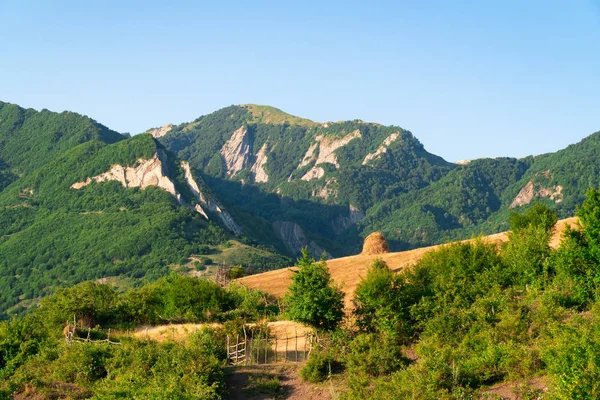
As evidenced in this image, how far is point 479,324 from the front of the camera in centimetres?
4206

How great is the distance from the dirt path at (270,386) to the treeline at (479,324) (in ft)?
3.10

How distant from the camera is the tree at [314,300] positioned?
1852 inches

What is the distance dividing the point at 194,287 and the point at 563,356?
36.0 meters

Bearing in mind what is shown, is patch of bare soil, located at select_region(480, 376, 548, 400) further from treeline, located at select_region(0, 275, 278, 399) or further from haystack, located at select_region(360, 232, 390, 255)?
haystack, located at select_region(360, 232, 390, 255)

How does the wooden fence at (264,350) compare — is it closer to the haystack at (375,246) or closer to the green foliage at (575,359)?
the green foliage at (575,359)

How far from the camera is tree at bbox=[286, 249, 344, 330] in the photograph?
47.0 m

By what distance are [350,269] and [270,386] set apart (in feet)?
140

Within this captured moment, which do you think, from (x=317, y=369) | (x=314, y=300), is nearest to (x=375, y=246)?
(x=314, y=300)

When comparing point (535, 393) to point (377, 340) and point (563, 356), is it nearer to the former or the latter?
point (563, 356)

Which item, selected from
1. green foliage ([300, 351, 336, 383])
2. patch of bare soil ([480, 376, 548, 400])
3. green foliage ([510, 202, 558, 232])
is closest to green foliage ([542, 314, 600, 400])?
patch of bare soil ([480, 376, 548, 400])

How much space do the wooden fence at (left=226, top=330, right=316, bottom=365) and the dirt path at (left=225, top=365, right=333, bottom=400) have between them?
3072mm

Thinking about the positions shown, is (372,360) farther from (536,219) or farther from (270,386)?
(536,219)

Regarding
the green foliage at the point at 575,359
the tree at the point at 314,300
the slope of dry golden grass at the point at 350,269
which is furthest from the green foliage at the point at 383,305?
the slope of dry golden grass at the point at 350,269

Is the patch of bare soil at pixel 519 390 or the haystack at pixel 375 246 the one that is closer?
the patch of bare soil at pixel 519 390
